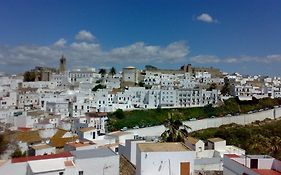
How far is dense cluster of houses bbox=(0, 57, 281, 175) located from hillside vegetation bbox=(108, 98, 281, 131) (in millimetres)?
2010

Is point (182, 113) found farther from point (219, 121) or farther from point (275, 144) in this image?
point (275, 144)

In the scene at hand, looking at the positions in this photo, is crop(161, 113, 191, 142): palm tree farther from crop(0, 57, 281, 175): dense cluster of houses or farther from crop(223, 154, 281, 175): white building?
crop(223, 154, 281, 175): white building

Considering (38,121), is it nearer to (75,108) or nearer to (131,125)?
(75,108)

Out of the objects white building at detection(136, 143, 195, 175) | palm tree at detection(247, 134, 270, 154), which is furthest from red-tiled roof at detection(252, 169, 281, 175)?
palm tree at detection(247, 134, 270, 154)

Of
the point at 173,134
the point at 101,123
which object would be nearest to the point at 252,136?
the point at 101,123

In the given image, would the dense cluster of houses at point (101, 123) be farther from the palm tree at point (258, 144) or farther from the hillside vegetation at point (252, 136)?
the hillside vegetation at point (252, 136)

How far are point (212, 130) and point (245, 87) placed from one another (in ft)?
88.0

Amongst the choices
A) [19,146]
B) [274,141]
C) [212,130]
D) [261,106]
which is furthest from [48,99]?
[261,106]

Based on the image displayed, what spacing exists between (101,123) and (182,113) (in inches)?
811

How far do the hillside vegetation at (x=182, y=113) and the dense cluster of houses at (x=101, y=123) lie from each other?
201 cm

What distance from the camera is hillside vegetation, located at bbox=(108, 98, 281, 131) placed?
50794 millimetres

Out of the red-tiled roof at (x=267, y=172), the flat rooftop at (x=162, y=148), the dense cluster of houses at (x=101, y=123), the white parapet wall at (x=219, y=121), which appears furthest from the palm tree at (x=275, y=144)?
the flat rooftop at (x=162, y=148)

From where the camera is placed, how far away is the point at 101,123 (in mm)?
44750

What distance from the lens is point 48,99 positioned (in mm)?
53750
